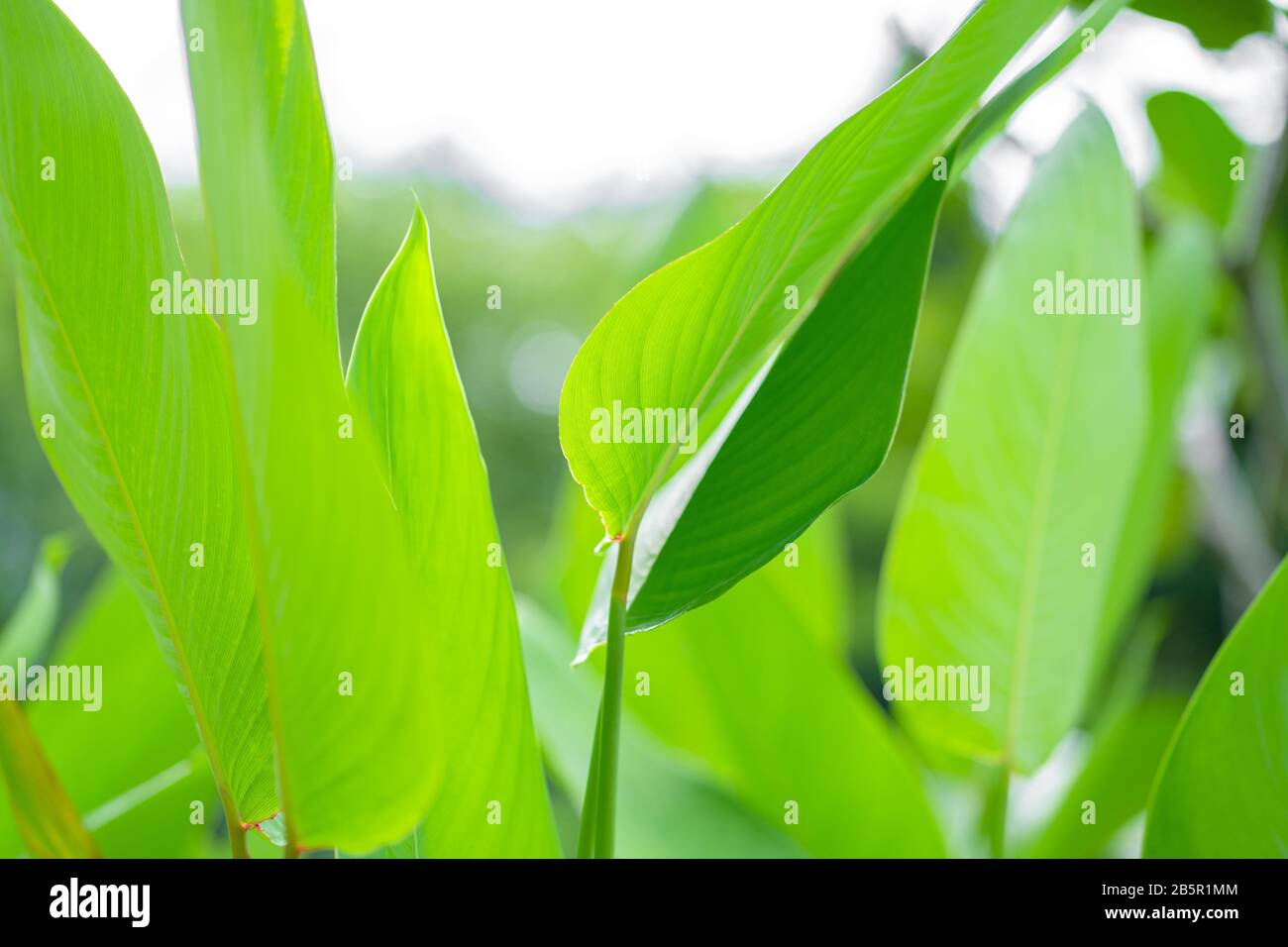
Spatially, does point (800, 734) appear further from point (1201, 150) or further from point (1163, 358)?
point (1201, 150)

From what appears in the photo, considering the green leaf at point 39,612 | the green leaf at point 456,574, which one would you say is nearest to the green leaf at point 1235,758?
the green leaf at point 456,574

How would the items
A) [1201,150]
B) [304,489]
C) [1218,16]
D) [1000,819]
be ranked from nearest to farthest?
[304,489] < [1000,819] < [1218,16] < [1201,150]

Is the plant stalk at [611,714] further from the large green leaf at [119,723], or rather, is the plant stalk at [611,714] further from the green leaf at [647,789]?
the large green leaf at [119,723]

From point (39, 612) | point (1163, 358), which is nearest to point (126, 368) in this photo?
point (39, 612)

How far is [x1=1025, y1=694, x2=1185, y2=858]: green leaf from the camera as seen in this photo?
0.52 meters

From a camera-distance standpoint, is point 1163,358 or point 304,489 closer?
point 304,489

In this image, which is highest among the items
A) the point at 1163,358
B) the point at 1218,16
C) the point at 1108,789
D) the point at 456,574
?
the point at 1218,16

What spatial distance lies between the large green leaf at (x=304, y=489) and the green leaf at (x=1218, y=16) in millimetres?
484

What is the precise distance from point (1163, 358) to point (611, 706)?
1.42 ft

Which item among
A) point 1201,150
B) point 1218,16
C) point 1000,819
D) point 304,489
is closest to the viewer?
point 304,489

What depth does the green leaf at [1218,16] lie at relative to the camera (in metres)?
0.50

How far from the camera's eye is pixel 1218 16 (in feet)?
1.68
